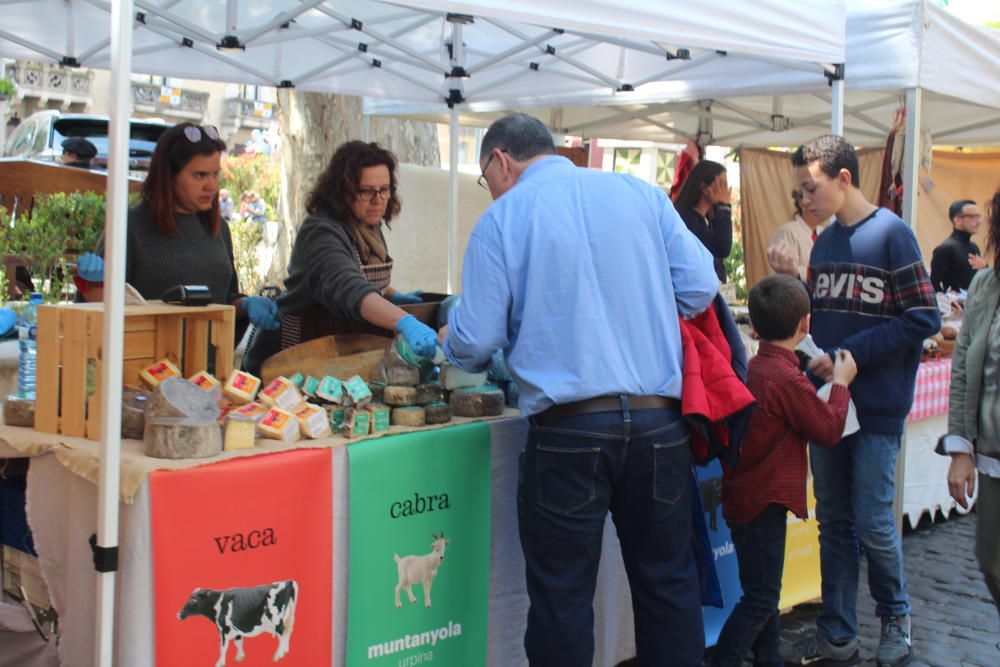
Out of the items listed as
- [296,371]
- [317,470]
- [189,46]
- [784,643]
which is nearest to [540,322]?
[317,470]

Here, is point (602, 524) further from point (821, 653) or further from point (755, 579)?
point (821, 653)

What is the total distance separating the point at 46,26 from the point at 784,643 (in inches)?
166

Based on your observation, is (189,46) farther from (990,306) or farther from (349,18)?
(990,306)

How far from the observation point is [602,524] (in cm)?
242

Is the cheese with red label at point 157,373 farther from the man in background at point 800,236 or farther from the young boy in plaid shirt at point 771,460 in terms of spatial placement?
the man in background at point 800,236

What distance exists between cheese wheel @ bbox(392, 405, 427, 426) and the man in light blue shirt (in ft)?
0.99

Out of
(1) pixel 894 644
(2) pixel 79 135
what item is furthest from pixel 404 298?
(2) pixel 79 135

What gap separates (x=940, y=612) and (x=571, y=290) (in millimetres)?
2672

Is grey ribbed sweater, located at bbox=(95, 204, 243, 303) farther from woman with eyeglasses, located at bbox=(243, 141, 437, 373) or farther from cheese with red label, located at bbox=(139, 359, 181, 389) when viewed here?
cheese with red label, located at bbox=(139, 359, 181, 389)

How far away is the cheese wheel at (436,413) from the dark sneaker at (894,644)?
1728mm

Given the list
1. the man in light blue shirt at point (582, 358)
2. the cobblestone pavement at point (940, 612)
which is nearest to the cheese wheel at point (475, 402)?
the man in light blue shirt at point (582, 358)

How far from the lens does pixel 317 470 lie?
2.46 metres

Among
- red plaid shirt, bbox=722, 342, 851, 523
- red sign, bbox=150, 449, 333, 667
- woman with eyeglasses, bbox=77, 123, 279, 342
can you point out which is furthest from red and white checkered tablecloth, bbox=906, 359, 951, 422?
red sign, bbox=150, 449, 333, 667

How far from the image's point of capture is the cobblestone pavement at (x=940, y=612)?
3.60m
